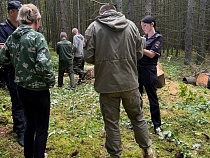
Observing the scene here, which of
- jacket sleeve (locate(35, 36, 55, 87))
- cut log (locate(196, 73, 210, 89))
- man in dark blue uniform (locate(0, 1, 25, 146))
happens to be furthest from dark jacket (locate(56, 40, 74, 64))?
jacket sleeve (locate(35, 36, 55, 87))

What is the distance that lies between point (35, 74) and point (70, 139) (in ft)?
5.05

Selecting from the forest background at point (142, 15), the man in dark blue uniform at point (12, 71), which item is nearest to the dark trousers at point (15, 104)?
the man in dark blue uniform at point (12, 71)

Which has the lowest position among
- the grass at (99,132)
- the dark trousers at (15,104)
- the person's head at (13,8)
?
the grass at (99,132)

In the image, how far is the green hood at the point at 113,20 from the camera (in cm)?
287

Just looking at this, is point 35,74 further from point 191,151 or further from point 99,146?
point 191,151

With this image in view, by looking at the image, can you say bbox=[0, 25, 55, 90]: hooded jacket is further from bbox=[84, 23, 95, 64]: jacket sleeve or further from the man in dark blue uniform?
the man in dark blue uniform

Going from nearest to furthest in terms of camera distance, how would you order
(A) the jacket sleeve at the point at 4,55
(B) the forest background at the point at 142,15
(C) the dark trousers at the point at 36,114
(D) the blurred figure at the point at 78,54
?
(C) the dark trousers at the point at 36,114 → (A) the jacket sleeve at the point at 4,55 → (D) the blurred figure at the point at 78,54 → (B) the forest background at the point at 142,15

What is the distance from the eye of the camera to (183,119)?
16.1 ft

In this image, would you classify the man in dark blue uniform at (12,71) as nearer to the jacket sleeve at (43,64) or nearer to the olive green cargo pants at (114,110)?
the jacket sleeve at (43,64)

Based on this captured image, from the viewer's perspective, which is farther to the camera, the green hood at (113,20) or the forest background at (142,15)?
the forest background at (142,15)

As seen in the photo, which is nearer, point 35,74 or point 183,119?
point 35,74

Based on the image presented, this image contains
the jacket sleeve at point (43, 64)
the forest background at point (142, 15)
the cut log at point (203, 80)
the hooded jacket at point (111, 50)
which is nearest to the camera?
the jacket sleeve at point (43, 64)

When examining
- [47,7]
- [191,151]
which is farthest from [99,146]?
[47,7]

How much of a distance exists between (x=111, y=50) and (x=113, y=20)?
0.36m
